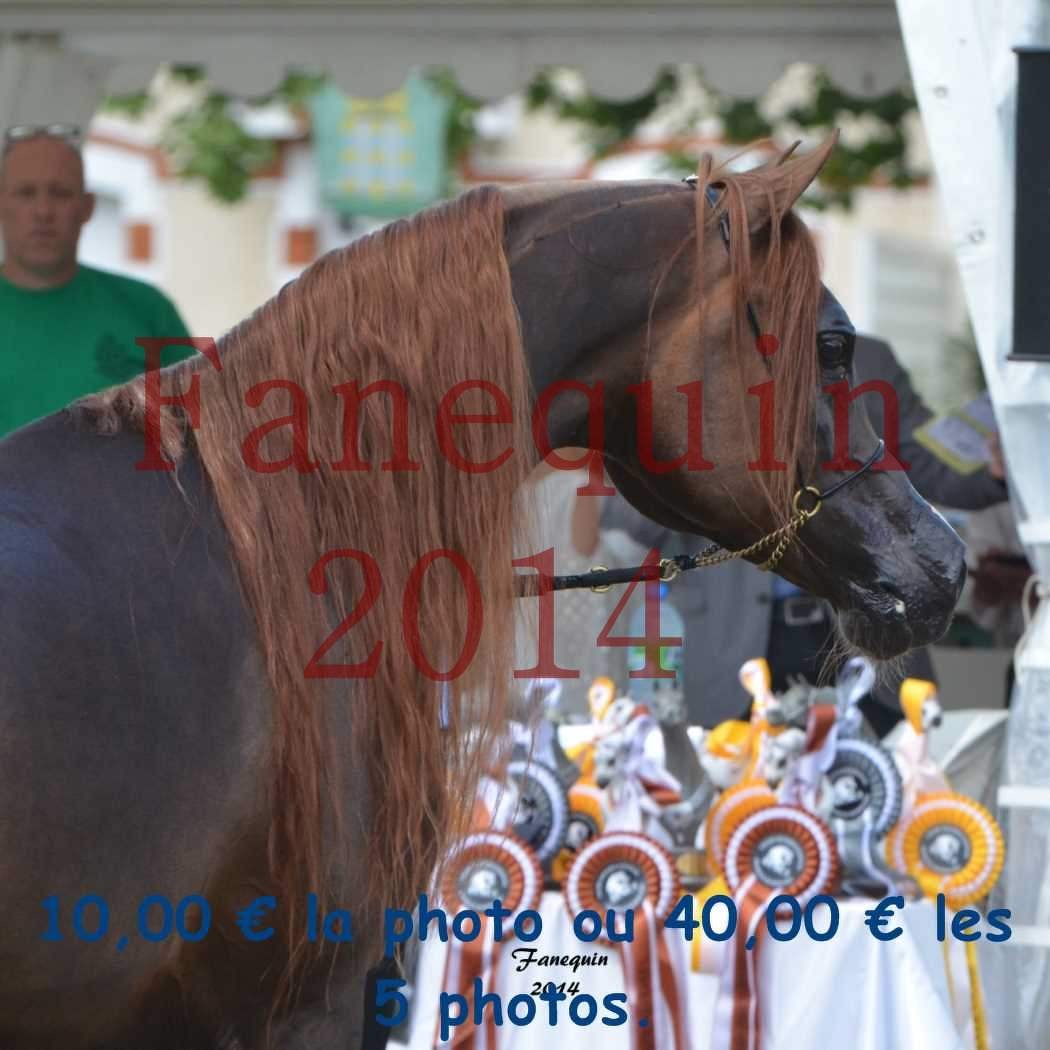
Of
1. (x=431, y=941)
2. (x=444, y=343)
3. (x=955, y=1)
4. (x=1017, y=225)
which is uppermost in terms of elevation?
(x=955, y=1)

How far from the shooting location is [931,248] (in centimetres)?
1650

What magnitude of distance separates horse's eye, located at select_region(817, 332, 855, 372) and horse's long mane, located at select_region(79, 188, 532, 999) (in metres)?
0.41

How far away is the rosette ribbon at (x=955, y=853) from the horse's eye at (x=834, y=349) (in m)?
1.30

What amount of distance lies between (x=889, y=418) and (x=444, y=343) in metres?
1.22

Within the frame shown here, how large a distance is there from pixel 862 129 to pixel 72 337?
220 inches

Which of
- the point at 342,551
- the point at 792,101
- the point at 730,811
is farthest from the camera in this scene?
the point at 792,101

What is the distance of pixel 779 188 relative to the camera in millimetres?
2057

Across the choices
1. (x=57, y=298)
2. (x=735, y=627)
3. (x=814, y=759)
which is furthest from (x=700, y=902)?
(x=57, y=298)

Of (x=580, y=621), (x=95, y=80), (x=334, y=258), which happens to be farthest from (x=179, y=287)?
(x=334, y=258)

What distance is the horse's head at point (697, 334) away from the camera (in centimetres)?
205

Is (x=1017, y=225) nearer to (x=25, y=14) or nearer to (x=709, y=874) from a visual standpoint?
(x=709, y=874)

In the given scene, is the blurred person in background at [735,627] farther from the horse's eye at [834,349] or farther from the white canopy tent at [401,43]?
the horse's eye at [834,349]

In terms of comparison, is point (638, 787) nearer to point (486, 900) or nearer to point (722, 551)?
point (486, 900)

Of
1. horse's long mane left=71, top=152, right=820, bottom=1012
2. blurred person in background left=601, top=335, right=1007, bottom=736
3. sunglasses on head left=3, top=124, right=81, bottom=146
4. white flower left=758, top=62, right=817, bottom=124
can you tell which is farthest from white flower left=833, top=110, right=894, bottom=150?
horse's long mane left=71, top=152, right=820, bottom=1012
